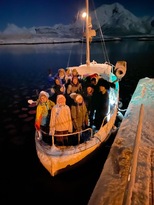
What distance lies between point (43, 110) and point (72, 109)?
42.5 inches

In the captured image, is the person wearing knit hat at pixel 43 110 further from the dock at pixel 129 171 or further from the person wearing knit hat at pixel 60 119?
the dock at pixel 129 171

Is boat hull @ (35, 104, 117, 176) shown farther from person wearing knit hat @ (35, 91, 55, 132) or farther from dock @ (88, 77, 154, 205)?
dock @ (88, 77, 154, 205)

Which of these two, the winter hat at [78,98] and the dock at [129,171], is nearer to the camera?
the dock at [129,171]

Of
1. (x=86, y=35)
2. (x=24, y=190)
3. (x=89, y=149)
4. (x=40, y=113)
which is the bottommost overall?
(x=24, y=190)

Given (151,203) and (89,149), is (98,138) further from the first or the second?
(151,203)

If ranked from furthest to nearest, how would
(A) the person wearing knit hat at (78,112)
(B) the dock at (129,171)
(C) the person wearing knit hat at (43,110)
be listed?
(C) the person wearing knit hat at (43,110), (A) the person wearing knit hat at (78,112), (B) the dock at (129,171)

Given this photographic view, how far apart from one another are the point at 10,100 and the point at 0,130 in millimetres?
6204

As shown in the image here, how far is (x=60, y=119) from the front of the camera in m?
6.61

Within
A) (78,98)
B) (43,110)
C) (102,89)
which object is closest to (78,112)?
(78,98)

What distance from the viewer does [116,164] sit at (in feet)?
20.4

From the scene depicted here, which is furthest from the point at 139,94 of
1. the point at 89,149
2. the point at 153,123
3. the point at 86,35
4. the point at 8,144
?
the point at 8,144

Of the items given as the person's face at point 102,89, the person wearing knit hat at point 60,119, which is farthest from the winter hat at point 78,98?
the person's face at point 102,89

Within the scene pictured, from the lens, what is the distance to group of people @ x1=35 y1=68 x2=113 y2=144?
259 inches

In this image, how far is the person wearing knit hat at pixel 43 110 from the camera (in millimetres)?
6766
